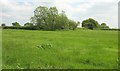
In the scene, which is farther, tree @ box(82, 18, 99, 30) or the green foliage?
tree @ box(82, 18, 99, 30)

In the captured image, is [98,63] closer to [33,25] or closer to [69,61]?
[69,61]

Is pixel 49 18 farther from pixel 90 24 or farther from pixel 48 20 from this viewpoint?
pixel 90 24

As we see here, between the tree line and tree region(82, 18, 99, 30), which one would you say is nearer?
the tree line

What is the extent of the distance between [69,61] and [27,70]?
11.6 ft

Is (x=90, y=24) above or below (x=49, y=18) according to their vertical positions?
below

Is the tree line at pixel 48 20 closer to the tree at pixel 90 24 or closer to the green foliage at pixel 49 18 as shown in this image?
the green foliage at pixel 49 18

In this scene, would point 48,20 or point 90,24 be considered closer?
point 48,20

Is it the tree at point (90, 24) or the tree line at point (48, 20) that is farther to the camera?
the tree at point (90, 24)

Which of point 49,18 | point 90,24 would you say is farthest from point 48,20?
point 90,24

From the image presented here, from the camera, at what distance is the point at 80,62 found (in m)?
14.9

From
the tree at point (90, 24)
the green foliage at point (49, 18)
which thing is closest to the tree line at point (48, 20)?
the green foliage at point (49, 18)

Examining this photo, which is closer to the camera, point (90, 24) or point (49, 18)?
point (49, 18)

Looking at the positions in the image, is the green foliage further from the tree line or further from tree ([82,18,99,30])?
tree ([82,18,99,30])

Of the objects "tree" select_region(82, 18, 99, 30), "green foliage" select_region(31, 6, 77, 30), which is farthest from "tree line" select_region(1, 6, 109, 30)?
"tree" select_region(82, 18, 99, 30)
